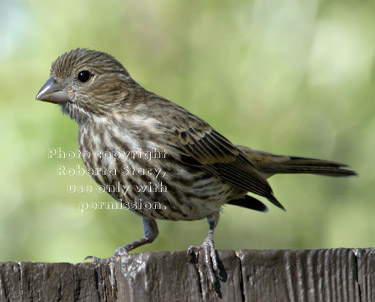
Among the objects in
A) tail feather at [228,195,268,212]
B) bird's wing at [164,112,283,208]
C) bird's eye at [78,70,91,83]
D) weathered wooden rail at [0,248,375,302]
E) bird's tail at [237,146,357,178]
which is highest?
bird's eye at [78,70,91,83]

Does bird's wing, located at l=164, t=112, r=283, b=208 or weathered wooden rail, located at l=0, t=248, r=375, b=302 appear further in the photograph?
bird's wing, located at l=164, t=112, r=283, b=208

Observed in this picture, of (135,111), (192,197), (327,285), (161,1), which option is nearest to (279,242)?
(192,197)

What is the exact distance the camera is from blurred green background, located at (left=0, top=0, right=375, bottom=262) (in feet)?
17.6

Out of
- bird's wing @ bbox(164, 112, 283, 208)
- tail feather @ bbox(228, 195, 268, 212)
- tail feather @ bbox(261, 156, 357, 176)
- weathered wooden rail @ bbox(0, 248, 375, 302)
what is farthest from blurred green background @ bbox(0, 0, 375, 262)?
weathered wooden rail @ bbox(0, 248, 375, 302)

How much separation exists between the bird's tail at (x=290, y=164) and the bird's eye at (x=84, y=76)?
137cm

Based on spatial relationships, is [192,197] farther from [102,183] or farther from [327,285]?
[327,285]

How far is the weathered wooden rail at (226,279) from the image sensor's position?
276cm

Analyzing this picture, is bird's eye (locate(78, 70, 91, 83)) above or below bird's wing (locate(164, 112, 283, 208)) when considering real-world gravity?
above

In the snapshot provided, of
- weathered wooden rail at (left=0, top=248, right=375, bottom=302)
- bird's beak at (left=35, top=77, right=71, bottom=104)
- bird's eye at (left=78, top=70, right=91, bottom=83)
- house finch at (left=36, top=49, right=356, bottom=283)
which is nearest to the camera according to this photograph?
weathered wooden rail at (left=0, top=248, right=375, bottom=302)

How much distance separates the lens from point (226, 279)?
2.80m

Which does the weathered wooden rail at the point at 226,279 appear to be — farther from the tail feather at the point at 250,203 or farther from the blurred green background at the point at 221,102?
the tail feather at the point at 250,203

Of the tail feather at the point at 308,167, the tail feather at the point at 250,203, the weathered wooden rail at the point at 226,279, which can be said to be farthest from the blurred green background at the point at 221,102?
the weathered wooden rail at the point at 226,279

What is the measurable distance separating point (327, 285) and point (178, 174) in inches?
79.2

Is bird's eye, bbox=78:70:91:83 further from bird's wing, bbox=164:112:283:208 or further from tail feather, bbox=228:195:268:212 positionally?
tail feather, bbox=228:195:268:212
